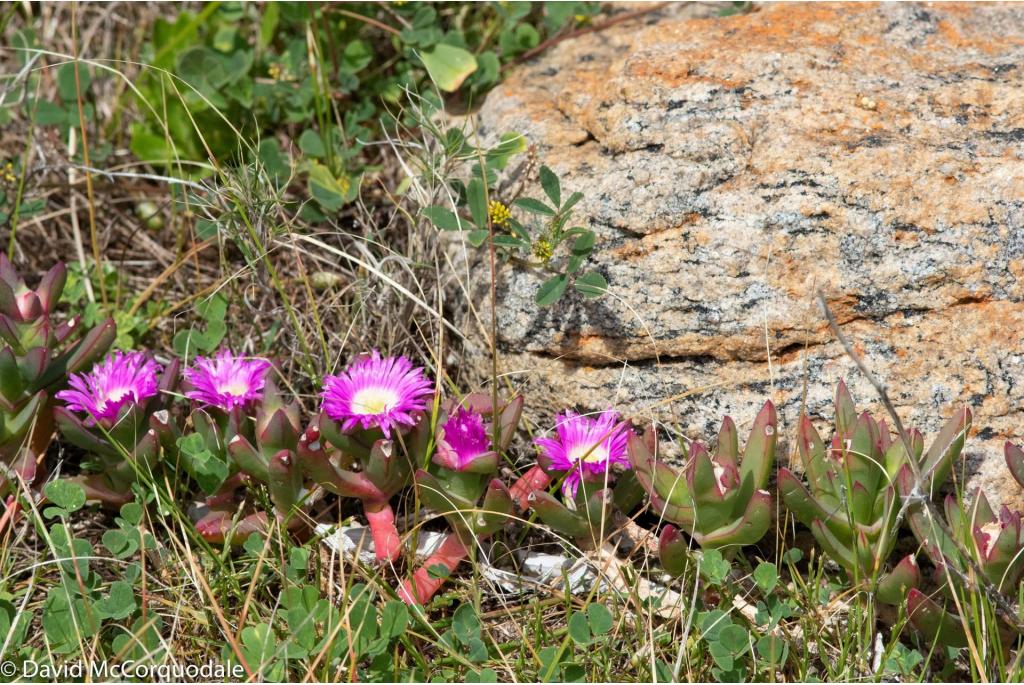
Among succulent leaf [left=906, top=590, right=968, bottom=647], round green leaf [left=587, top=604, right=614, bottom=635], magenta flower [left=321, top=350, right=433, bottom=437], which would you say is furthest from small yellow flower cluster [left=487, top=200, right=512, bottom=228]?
succulent leaf [left=906, top=590, right=968, bottom=647]

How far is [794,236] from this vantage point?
2.32 meters

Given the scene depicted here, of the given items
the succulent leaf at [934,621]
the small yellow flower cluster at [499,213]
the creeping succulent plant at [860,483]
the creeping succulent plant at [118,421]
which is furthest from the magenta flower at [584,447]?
the creeping succulent plant at [118,421]

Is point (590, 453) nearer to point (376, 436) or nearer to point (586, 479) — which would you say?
point (586, 479)

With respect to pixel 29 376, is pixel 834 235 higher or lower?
higher

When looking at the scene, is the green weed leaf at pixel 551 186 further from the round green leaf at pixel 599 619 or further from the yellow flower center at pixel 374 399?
the round green leaf at pixel 599 619

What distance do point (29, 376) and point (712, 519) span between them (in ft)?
5.67

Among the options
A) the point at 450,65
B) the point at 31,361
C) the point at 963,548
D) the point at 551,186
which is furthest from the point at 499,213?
the point at 963,548

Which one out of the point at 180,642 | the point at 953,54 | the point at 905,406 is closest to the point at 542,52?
the point at 953,54

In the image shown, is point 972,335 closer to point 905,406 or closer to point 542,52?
point 905,406

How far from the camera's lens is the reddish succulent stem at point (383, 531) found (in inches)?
89.7

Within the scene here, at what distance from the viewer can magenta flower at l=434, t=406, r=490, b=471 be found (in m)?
2.17

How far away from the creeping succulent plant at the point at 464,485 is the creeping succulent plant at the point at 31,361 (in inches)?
38.6

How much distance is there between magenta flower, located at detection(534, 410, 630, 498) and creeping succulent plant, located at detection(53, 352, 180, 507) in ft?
3.21

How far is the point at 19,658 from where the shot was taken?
2.04m
